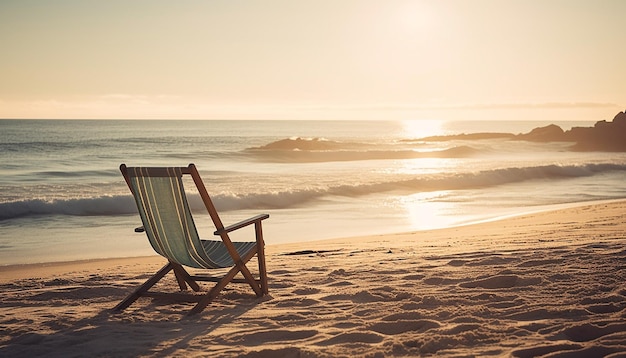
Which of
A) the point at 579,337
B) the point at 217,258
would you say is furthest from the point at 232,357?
the point at 579,337

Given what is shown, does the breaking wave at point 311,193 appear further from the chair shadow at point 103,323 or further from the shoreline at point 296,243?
the chair shadow at point 103,323

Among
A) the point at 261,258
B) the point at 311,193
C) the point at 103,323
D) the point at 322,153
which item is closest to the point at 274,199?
the point at 311,193

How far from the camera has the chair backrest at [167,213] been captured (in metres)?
4.45

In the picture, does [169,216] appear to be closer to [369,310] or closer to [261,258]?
[261,258]

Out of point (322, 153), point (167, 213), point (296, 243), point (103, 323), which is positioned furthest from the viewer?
point (322, 153)

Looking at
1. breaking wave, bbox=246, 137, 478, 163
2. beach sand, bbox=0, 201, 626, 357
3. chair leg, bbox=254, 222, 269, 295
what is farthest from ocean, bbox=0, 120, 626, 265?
chair leg, bbox=254, 222, 269, 295

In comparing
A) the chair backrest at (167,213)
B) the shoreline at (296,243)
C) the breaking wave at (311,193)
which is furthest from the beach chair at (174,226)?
the breaking wave at (311,193)

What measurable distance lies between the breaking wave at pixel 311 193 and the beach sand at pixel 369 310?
291 inches

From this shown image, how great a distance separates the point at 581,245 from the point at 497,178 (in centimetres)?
1578

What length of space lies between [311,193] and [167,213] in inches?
486

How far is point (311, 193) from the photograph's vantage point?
1683cm

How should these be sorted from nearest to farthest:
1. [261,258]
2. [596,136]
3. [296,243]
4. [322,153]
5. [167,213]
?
[167,213], [261,258], [296,243], [322,153], [596,136]

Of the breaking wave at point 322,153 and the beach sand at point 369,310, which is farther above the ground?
the breaking wave at point 322,153

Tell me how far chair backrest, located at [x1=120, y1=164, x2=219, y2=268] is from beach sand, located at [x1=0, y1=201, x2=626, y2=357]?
0.48m
